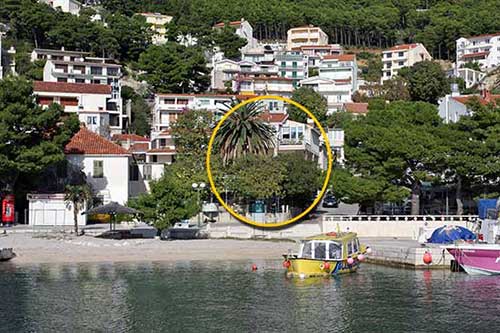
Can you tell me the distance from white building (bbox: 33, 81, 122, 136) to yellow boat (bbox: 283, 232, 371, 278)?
Result: 160ft

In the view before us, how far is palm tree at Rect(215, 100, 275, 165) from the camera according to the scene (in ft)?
201

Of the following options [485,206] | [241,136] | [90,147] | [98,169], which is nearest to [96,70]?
[90,147]

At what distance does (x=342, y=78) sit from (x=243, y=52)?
666 inches

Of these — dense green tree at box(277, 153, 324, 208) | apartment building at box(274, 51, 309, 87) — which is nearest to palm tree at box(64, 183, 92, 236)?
dense green tree at box(277, 153, 324, 208)

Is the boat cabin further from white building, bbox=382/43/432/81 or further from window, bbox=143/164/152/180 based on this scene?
white building, bbox=382/43/432/81

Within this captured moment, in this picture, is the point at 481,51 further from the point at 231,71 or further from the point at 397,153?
the point at 397,153

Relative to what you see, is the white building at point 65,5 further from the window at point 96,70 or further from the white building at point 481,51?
the white building at point 481,51

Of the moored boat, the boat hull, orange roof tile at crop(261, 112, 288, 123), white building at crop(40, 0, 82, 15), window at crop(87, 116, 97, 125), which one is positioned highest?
A: white building at crop(40, 0, 82, 15)

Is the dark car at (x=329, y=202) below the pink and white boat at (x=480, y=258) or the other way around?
the other way around

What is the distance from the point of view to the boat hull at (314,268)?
40781 millimetres

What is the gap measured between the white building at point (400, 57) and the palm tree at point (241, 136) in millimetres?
72904

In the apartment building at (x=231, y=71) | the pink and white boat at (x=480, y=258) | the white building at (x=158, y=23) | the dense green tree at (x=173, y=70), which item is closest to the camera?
the pink and white boat at (x=480, y=258)

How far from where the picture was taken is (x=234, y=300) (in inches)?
1375

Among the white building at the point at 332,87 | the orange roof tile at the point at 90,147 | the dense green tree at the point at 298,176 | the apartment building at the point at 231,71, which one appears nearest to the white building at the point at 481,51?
the white building at the point at 332,87
